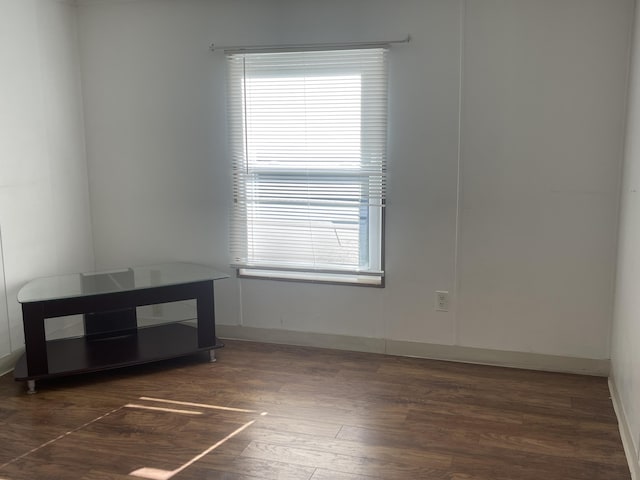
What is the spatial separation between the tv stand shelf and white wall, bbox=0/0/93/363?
23cm

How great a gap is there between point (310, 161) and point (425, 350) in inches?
52.2

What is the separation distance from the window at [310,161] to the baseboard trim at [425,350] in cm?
38

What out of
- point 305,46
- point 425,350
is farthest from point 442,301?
point 305,46

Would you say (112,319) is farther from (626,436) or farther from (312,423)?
(626,436)

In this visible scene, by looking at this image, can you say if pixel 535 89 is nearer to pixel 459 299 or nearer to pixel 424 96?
pixel 424 96

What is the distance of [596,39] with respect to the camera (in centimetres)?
325

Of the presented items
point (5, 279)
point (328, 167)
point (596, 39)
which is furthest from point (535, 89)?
point (5, 279)

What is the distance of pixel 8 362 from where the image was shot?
3.63 meters

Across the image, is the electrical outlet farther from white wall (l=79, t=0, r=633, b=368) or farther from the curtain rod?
the curtain rod

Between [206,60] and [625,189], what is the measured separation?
249cm

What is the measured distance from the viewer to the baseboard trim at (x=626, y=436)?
8.11ft

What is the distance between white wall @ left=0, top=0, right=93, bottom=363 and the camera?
3562 millimetres

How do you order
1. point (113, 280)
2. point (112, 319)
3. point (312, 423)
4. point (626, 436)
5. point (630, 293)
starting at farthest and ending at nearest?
point (112, 319) → point (113, 280) → point (312, 423) → point (630, 293) → point (626, 436)

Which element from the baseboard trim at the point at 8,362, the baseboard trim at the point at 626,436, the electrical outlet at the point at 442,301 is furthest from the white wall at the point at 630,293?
the baseboard trim at the point at 8,362
